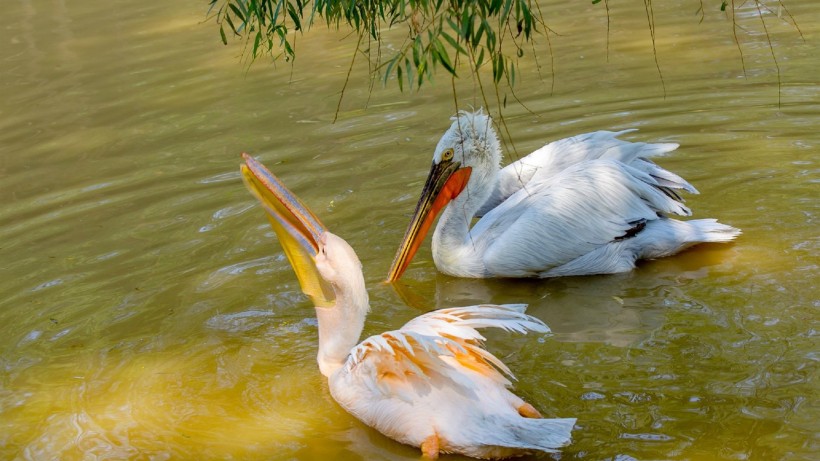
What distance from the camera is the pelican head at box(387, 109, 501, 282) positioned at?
488cm

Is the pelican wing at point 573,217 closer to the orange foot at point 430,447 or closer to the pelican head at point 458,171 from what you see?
the pelican head at point 458,171

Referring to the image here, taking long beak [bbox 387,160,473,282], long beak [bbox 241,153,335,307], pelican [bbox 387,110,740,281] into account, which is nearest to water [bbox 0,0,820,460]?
pelican [bbox 387,110,740,281]

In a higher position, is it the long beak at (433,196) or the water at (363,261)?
the long beak at (433,196)

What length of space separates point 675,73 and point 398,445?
4.65 metres

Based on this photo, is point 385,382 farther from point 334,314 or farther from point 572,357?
point 572,357

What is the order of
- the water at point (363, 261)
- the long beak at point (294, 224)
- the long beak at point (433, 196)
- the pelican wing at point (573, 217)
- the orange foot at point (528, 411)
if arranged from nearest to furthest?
the orange foot at point (528, 411) < the water at point (363, 261) < the long beak at point (294, 224) < the pelican wing at point (573, 217) < the long beak at point (433, 196)

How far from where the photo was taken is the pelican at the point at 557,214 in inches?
180

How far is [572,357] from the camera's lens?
3840mm

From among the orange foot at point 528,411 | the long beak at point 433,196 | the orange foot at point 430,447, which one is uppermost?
the long beak at point 433,196

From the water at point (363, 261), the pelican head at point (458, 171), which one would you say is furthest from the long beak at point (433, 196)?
the water at point (363, 261)

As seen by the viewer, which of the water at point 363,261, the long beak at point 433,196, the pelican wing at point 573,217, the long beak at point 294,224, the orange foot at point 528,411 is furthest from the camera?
the long beak at point 433,196

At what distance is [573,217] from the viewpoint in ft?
15.1

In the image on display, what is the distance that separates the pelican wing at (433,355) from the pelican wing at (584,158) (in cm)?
149

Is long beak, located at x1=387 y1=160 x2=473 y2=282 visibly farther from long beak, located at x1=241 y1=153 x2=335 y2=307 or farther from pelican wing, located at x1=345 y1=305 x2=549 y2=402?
pelican wing, located at x1=345 y1=305 x2=549 y2=402
